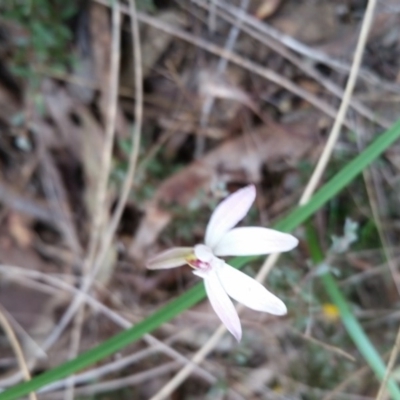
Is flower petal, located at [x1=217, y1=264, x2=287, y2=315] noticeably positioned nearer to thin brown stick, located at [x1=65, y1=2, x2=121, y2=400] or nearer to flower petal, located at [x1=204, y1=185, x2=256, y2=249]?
flower petal, located at [x1=204, y1=185, x2=256, y2=249]

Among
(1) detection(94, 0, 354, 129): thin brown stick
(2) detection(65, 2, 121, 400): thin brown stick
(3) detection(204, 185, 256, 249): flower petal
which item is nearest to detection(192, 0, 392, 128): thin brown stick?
(1) detection(94, 0, 354, 129): thin brown stick

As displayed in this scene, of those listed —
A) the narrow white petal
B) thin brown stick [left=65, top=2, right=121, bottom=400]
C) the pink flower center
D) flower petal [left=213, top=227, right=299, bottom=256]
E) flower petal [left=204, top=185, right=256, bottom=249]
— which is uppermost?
thin brown stick [left=65, top=2, right=121, bottom=400]

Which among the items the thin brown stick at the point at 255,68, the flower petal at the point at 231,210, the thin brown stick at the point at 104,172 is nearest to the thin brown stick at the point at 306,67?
the thin brown stick at the point at 255,68

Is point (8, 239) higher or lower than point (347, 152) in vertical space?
lower

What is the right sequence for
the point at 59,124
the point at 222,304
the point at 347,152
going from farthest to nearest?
the point at 59,124
the point at 347,152
the point at 222,304

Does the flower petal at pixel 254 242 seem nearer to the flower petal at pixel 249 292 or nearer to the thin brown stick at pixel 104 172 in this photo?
the flower petal at pixel 249 292

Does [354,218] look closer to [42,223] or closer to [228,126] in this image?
[228,126]

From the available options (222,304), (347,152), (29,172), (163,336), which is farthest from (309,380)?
(29,172)
